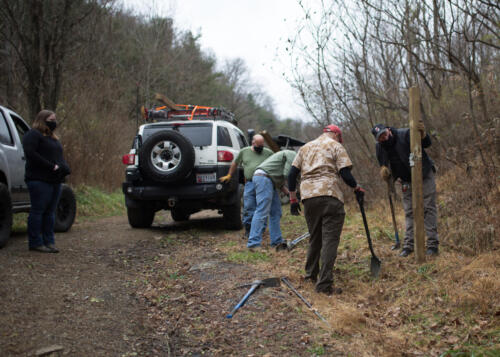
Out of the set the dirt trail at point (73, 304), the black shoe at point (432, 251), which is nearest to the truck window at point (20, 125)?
the dirt trail at point (73, 304)

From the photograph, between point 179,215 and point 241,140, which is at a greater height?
point 241,140

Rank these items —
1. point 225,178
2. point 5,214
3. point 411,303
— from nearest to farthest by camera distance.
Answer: point 411,303, point 5,214, point 225,178

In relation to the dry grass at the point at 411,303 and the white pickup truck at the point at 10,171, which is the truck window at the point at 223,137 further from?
the white pickup truck at the point at 10,171

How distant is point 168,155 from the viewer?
8023mm

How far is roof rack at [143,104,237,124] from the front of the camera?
10039mm

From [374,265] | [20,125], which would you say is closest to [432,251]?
[374,265]

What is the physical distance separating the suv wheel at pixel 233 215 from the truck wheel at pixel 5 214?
12.2ft

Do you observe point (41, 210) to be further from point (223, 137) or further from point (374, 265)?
point (374, 265)

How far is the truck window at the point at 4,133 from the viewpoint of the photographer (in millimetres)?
6907

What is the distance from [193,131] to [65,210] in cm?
281

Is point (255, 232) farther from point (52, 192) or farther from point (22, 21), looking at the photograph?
point (22, 21)

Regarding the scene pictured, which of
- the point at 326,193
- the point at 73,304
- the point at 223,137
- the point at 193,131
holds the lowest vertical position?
the point at 73,304

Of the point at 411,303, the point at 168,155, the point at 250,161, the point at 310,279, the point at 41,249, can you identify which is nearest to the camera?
the point at 411,303

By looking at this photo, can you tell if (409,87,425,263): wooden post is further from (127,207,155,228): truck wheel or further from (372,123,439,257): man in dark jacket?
(127,207,155,228): truck wheel
